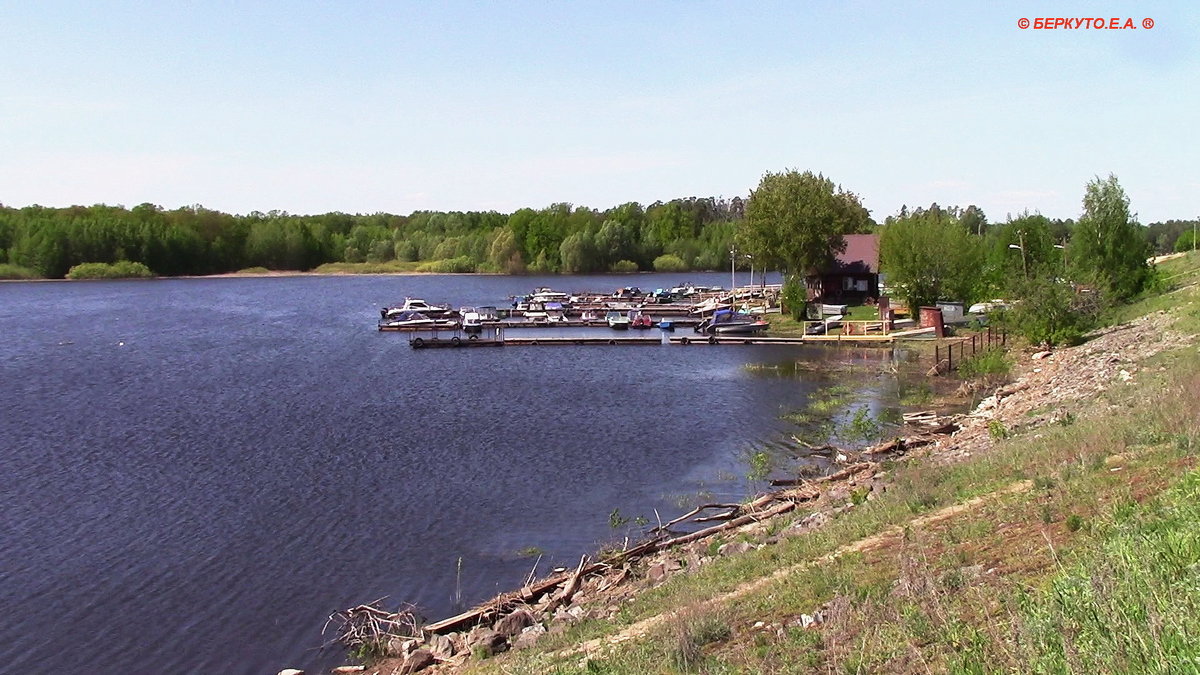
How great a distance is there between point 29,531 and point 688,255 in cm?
14067

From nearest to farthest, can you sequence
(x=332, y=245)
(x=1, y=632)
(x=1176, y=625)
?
(x=1176, y=625) → (x=1, y=632) → (x=332, y=245)

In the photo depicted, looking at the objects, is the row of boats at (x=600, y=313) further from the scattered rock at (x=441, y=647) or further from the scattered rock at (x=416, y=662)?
the scattered rock at (x=416, y=662)

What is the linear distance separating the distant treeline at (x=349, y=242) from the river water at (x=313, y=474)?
9330 centimetres

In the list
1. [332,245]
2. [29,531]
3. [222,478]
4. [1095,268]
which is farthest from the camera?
[332,245]

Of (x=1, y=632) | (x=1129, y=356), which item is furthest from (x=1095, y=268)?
(x=1, y=632)

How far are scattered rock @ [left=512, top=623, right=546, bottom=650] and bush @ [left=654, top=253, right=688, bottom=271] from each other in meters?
144

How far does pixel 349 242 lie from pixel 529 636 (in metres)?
169

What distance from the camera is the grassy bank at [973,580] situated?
24.4 feet

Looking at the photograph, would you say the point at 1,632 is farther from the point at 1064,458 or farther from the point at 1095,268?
the point at 1095,268

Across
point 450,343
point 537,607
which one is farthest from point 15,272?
point 537,607

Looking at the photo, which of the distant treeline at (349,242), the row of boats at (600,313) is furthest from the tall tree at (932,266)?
the distant treeline at (349,242)

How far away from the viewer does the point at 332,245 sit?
581ft

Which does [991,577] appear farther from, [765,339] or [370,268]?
[370,268]

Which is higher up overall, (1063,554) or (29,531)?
(1063,554)
